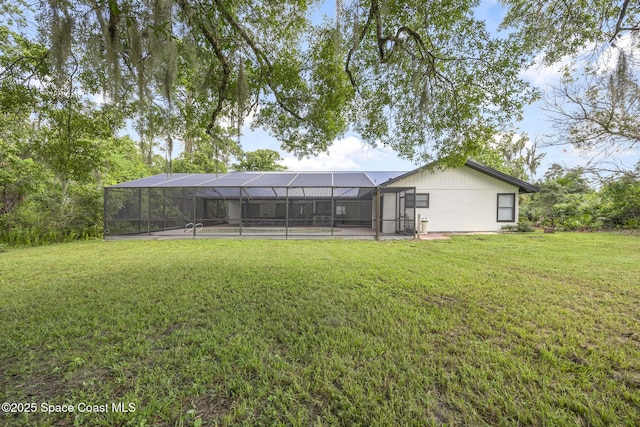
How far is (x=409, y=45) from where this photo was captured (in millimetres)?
4148

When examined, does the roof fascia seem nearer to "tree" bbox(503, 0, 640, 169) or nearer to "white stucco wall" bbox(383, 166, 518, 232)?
"white stucco wall" bbox(383, 166, 518, 232)

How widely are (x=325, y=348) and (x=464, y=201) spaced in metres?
12.3

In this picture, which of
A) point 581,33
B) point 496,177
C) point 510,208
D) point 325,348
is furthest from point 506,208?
point 325,348

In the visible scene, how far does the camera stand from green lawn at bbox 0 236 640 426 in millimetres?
1511

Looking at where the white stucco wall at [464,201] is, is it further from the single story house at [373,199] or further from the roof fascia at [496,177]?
the roof fascia at [496,177]

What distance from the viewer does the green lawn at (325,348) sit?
1.51m

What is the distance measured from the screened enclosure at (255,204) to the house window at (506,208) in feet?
14.9

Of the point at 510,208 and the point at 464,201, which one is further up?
the point at 464,201

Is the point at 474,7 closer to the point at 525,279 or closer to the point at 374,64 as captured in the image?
the point at 374,64

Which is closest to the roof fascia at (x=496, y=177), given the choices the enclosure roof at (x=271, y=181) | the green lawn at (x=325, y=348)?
the enclosure roof at (x=271, y=181)

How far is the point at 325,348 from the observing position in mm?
2135

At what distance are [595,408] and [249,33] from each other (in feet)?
20.3

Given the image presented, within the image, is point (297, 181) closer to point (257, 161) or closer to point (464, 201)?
point (464, 201)

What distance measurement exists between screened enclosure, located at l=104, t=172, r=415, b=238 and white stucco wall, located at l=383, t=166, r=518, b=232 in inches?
52.5
